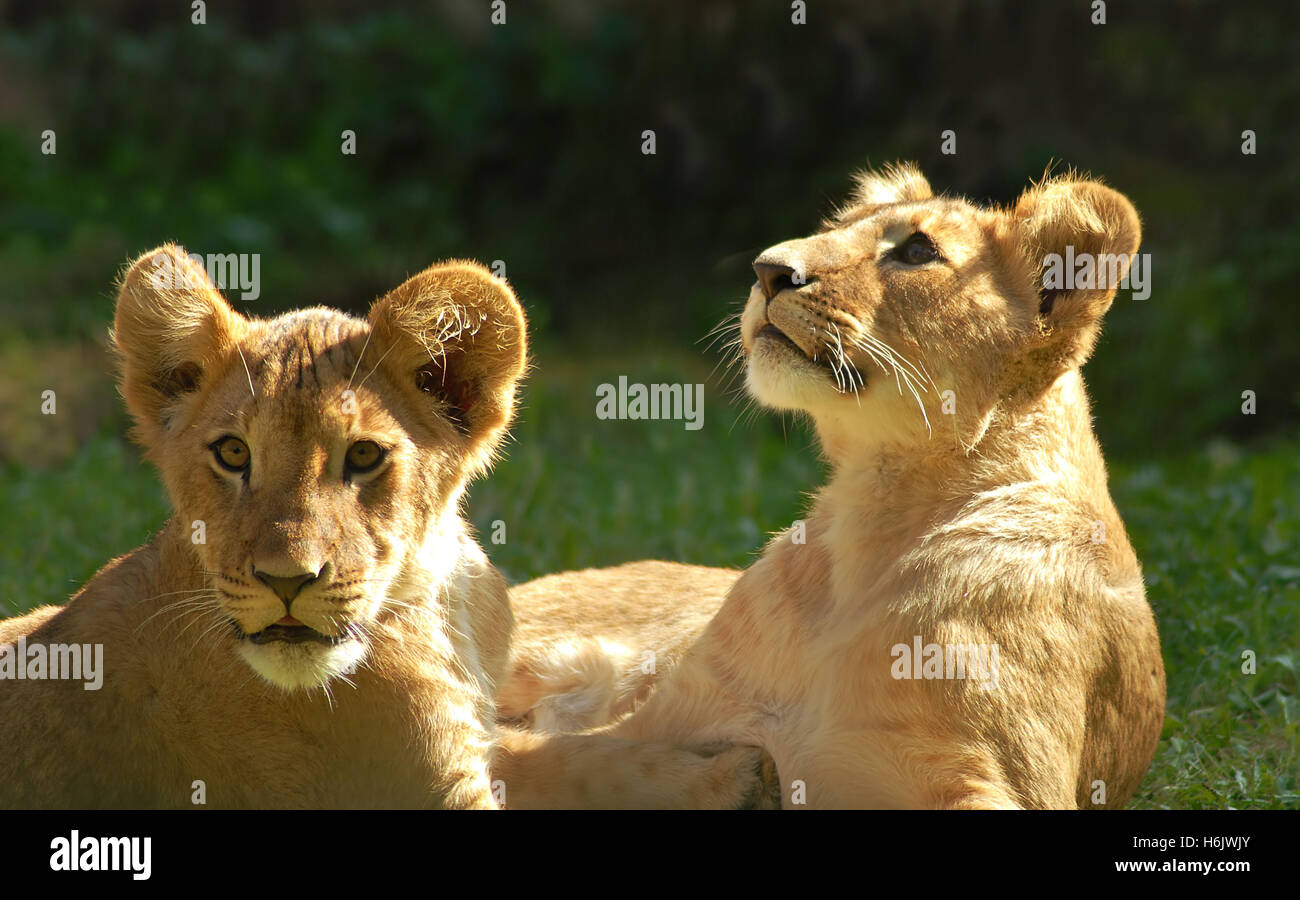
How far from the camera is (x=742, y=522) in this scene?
8.42m

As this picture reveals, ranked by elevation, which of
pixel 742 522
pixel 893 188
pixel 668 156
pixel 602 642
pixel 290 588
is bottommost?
pixel 602 642

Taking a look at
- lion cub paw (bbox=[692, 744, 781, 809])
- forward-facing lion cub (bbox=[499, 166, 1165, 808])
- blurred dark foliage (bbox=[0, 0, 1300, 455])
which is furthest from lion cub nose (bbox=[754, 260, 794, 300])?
blurred dark foliage (bbox=[0, 0, 1300, 455])

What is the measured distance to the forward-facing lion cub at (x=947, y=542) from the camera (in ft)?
14.7

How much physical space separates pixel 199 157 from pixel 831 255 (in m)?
10.3

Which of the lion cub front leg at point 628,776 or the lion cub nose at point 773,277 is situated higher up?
the lion cub nose at point 773,277

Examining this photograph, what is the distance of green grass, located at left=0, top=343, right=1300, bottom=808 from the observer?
5840 mm

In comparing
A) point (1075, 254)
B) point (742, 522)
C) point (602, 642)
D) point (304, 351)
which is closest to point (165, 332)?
point (304, 351)

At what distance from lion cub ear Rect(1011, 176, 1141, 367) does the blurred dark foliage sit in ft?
19.7

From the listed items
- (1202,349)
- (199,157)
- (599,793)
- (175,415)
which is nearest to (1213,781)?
(599,793)

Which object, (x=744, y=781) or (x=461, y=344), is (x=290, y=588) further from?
(x=744, y=781)

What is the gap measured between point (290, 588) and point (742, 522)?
4.59m

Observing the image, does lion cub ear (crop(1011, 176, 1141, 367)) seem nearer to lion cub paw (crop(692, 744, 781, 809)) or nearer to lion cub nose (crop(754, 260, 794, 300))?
lion cub nose (crop(754, 260, 794, 300))

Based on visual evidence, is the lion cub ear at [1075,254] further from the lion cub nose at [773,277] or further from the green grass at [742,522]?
the green grass at [742,522]

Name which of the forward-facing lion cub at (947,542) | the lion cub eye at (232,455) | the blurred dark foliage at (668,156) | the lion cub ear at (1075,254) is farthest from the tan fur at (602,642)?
the blurred dark foliage at (668,156)
